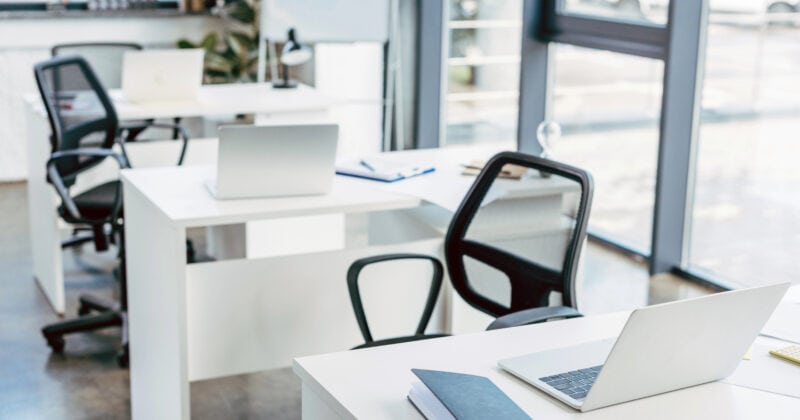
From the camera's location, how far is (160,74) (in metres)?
5.11

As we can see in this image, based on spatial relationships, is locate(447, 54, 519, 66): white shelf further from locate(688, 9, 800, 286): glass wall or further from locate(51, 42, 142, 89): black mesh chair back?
locate(51, 42, 142, 89): black mesh chair back

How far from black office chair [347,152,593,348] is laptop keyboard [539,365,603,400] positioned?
71 cm

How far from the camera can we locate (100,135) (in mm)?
4652

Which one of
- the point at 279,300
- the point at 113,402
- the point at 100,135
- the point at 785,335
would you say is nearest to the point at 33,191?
the point at 100,135

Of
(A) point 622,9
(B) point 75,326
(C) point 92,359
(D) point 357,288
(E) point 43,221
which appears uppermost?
(A) point 622,9

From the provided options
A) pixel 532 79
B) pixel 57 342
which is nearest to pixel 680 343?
pixel 57 342

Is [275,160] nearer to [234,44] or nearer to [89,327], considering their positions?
[89,327]

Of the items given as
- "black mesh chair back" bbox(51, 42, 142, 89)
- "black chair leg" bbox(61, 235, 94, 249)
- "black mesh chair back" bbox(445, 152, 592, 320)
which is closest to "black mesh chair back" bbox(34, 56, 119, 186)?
"black chair leg" bbox(61, 235, 94, 249)

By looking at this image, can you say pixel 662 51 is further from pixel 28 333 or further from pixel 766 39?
pixel 28 333

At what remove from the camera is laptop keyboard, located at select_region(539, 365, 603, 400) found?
6.59 feet

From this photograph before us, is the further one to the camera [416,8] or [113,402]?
[416,8]

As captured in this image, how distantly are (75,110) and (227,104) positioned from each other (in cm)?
77

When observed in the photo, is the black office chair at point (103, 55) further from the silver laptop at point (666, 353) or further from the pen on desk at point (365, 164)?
the silver laptop at point (666, 353)

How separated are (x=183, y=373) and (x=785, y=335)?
68.0 inches
